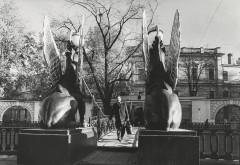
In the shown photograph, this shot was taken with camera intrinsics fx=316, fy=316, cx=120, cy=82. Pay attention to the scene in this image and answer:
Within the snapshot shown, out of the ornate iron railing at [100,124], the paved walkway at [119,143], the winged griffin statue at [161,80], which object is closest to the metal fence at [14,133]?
the ornate iron railing at [100,124]

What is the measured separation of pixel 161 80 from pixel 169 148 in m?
1.42

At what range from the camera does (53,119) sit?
607cm

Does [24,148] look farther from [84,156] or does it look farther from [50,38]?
[50,38]

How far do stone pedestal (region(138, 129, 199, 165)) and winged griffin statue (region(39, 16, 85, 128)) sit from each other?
1.67 metres

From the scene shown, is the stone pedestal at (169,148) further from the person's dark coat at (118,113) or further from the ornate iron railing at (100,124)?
the person's dark coat at (118,113)

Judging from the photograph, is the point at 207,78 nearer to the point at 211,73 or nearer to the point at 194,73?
the point at 211,73

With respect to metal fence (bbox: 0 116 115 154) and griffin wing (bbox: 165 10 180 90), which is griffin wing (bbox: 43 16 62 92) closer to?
griffin wing (bbox: 165 10 180 90)

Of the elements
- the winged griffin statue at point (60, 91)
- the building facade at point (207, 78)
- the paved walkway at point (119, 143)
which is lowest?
the paved walkway at point (119, 143)

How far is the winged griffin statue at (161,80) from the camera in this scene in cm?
588

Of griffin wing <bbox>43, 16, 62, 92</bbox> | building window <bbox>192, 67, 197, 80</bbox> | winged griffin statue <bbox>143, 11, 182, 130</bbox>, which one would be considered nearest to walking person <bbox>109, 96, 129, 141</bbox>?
griffin wing <bbox>43, 16, 62, 92</bbox>

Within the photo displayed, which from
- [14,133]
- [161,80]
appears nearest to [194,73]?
[14,133]

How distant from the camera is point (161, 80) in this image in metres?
6.23

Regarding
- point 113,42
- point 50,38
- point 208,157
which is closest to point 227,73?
point 113,42

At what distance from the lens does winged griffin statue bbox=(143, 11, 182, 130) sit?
5879 mm
